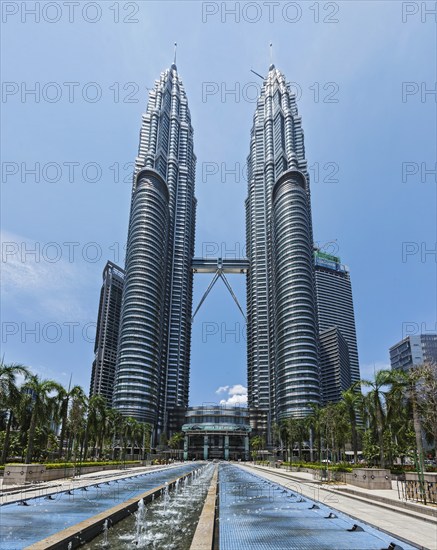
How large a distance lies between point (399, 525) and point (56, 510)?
13733mm

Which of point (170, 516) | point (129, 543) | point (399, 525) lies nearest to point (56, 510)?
point (170, 516)

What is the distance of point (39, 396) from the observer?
3659 cm

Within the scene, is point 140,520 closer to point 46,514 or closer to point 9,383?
point 46,514

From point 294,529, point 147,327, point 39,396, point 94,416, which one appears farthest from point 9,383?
point 147,327

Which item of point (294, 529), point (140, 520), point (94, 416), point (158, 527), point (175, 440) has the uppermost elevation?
point (94, 416)

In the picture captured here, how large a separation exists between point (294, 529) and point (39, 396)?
1183 inches

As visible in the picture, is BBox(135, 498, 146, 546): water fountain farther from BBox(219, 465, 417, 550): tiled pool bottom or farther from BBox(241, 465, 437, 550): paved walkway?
BBox(241, 465, 437, 550): paved walkway

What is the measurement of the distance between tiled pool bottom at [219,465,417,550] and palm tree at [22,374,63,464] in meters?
23.6

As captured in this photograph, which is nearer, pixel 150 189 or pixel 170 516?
pixel 170 516

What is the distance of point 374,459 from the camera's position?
49.4 m

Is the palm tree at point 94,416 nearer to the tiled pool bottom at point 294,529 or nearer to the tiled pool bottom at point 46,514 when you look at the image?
the tiled pool bottom at point 46,514

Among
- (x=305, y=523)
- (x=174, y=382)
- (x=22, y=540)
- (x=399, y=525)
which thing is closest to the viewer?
(x=22, y=540)

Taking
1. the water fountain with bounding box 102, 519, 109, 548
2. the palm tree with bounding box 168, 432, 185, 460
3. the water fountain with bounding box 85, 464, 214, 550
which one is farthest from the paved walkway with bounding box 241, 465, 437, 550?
the palm tree with bounding box 168, 432, 185, 460

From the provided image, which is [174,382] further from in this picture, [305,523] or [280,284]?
[305,523]
